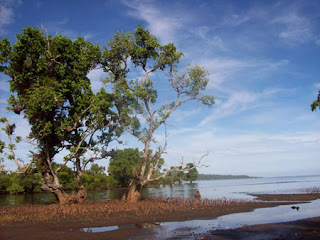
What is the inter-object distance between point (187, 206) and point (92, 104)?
1471cm

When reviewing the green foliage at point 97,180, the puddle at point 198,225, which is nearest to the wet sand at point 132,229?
the puddle at point 198,225

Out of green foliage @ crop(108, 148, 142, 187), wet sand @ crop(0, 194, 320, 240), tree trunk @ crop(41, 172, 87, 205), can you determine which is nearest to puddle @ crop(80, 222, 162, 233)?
wet sand @ crop(0, 194, 320, 240)

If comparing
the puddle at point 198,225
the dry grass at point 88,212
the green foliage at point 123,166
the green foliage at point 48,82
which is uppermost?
the green foliage at point 48,82

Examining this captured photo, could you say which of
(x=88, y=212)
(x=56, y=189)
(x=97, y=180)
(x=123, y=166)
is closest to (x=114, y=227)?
(x=88, y=212)

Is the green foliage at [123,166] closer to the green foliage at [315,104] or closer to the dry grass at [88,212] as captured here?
the dry grass at [88,212]

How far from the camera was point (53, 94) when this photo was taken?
24.7m

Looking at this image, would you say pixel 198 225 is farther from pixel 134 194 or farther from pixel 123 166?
pixel 123 166

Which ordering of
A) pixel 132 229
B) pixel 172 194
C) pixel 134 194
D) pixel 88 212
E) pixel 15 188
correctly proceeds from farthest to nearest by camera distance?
pixel 15 188 → pixel 172 194 → pixel 134 194 → pixel 88 212 → pixel 132 229

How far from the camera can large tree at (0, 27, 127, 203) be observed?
25797 mm

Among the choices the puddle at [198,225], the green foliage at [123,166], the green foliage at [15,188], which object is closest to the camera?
the puddle at [198,225]

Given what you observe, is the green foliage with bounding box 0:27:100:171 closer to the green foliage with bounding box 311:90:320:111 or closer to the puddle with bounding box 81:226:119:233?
the puddle with bounding box 81:226:119:233

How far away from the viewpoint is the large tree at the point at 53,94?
1016 inches

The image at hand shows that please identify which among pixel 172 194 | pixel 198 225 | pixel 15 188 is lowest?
pixel 172 194

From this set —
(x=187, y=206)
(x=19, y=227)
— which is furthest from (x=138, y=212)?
(x=19, y=227)
